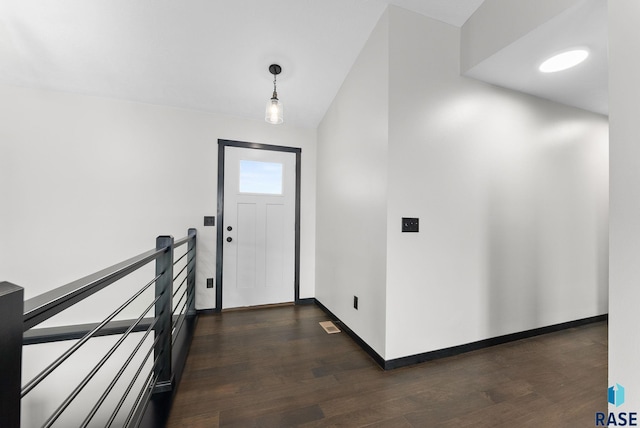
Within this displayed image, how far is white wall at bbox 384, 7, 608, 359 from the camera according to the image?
76.8 inches

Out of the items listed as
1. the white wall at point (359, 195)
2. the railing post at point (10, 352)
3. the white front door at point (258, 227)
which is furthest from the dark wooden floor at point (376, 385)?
the railing post at point (10, 352)

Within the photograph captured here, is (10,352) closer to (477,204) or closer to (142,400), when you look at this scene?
(142,400)

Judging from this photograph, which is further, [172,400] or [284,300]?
[284,300]

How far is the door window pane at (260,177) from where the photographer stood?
3.14m

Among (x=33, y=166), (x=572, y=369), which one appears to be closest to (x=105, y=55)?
(x=33, y=166)

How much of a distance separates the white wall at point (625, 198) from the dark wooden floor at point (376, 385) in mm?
649

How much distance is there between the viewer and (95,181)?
2.65m

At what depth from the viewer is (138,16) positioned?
1.98 meters

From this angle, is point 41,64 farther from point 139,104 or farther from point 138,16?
point 138,16

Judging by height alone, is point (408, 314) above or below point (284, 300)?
above

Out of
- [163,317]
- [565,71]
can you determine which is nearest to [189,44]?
[163,317]

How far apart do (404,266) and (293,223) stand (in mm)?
1732

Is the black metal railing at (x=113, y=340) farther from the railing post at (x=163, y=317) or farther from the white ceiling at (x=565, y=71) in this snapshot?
the white ceiling at (x=565, y=71)

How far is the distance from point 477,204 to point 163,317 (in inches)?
98.2
